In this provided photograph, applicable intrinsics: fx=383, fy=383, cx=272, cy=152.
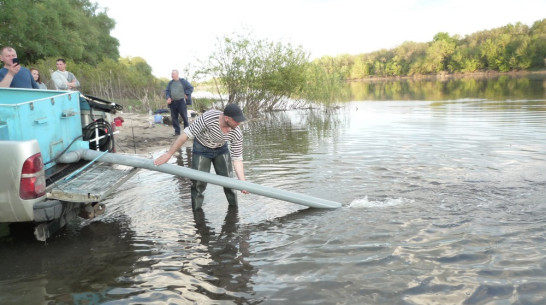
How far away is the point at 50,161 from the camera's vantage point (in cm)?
465

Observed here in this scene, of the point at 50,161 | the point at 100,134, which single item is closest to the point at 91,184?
the point at 50,161

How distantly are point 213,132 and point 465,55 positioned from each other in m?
94.3

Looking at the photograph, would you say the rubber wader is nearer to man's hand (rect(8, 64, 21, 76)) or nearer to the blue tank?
the blue tank

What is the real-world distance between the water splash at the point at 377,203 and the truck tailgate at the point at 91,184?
3.30m

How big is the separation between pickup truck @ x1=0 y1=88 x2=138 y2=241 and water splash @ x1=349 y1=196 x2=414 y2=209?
3305 mm

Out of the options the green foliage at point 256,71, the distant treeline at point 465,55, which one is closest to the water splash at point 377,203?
the green foliage at point 256,71

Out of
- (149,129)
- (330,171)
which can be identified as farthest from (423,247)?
(149,129)

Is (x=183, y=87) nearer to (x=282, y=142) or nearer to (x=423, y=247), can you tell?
(x=282, y=142)

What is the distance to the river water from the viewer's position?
3.50 meters

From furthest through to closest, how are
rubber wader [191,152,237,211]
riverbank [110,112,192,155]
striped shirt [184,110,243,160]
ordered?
riverbank [110,112,192,155] → rubber wader [191,152,237,211] → striped shirt [184,110,243,160]

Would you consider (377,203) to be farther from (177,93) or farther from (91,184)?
(177,93)

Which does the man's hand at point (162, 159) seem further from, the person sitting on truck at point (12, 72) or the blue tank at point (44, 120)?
the person sitting on truck at point (12, 72)

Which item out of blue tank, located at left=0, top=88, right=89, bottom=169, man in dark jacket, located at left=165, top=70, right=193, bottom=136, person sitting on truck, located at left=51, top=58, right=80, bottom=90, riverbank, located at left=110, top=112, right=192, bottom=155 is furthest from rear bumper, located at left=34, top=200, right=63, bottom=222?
man in dark jacket, located at left=165, top=70, right=193, bottom=136

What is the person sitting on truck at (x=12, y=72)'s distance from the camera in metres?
5.82
